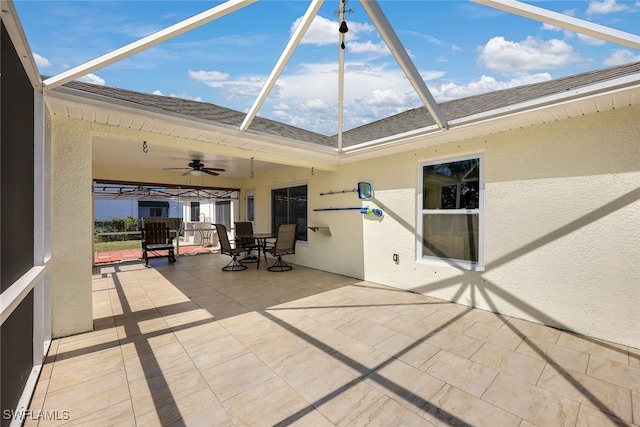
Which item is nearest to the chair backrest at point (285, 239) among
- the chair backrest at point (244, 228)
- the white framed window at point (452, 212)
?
the chair backrest at point (244, 228)

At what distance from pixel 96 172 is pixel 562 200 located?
10.0 metres

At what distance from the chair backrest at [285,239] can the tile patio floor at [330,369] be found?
2.32 metres

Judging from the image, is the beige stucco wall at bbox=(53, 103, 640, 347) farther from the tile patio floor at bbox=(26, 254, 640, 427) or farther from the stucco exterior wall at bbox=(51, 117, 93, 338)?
the tile patio floor at bbox=(26, 254, 640, 427)

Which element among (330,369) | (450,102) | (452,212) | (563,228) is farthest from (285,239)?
(563,228)

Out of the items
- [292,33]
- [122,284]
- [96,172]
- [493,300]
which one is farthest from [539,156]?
[96,172]

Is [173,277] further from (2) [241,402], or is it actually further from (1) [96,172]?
(2) [241,402]

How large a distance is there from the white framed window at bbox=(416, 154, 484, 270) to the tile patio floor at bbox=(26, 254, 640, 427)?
84 cm

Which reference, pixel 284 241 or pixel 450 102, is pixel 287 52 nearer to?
pixel 450 102

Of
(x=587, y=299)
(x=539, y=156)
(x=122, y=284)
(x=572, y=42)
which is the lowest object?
(x=122, y=284)

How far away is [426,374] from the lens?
7.66 feet

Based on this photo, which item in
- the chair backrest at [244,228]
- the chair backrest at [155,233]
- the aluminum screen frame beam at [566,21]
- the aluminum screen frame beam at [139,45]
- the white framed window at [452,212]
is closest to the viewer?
the aluminum screen frame beam at [566,21]

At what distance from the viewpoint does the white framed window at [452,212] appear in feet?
13.3

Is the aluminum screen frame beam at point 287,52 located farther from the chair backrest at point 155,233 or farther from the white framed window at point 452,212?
the chair backrest at point 155,233

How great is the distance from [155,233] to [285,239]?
3.91 m
